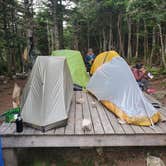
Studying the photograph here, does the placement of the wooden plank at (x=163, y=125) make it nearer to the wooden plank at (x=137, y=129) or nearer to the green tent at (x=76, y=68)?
the wooden plank at (x=137, y=129)

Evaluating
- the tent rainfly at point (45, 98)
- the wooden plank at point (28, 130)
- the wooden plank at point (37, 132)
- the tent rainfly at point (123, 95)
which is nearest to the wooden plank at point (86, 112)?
the tent rainfly at point (123, 95)

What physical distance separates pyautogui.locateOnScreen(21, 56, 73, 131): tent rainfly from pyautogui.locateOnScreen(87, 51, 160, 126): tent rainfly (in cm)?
99

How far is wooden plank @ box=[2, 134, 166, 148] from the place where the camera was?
3020 millimetres

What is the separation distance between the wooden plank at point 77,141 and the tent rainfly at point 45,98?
0.21 metres

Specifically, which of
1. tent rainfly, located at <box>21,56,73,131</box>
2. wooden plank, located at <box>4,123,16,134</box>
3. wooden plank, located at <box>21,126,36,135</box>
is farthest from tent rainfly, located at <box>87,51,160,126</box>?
wooden plank, located at <box>4,123,16,134</box>

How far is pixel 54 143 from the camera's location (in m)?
3.05

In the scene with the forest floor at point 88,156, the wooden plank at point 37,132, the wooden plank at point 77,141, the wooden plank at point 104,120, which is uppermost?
the wooden plank at point 37,132

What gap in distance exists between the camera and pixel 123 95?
3914 mm

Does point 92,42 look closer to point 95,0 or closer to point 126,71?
point 95,0

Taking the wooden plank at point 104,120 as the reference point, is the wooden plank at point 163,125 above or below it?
below

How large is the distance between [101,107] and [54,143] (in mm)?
1676

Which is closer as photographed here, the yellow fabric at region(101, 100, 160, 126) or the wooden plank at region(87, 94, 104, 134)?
the wooden plank at region(87, 94, 104, 134)

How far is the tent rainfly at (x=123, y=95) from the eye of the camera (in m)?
3.57

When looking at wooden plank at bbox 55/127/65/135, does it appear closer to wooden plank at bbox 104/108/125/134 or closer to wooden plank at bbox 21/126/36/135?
wooden plank at bbox 21/126/36/135
